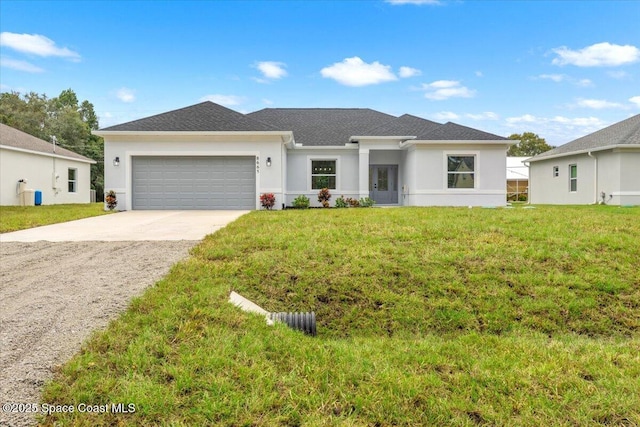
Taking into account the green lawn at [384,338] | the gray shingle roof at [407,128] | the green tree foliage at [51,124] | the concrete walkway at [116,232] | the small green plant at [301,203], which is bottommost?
the green lawn at [384,338]

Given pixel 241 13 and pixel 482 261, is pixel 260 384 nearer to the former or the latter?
pixel 482 261

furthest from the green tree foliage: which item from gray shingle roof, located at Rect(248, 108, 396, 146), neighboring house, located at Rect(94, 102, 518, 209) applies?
neighboring house, located at Rect(94, 102, 518, 209)

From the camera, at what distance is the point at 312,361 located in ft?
10.3

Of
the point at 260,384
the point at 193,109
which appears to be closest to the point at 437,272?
the point at 260,384

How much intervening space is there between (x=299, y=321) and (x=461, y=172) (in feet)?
47.3

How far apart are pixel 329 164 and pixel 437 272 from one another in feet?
42.5

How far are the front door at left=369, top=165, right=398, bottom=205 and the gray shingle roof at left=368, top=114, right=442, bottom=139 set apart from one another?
1937mm

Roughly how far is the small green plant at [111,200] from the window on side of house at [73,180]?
1010 cm

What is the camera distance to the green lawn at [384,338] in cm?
256

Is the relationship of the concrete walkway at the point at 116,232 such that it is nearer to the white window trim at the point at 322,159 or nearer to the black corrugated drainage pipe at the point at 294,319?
the black corrugated drainage pipe at the point at 294,319

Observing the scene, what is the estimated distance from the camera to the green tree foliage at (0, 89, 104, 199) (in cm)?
3283

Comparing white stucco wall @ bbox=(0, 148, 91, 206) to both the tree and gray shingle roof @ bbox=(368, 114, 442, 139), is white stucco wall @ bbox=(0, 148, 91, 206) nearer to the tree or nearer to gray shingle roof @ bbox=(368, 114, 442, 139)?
gray shingle roof @ bbox=(368, 114, 442, 139)

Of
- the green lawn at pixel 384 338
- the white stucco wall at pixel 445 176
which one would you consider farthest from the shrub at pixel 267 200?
the green lawn at pixel 384 338

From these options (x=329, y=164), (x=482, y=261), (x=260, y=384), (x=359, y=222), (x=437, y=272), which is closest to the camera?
(x=260, y=384)
